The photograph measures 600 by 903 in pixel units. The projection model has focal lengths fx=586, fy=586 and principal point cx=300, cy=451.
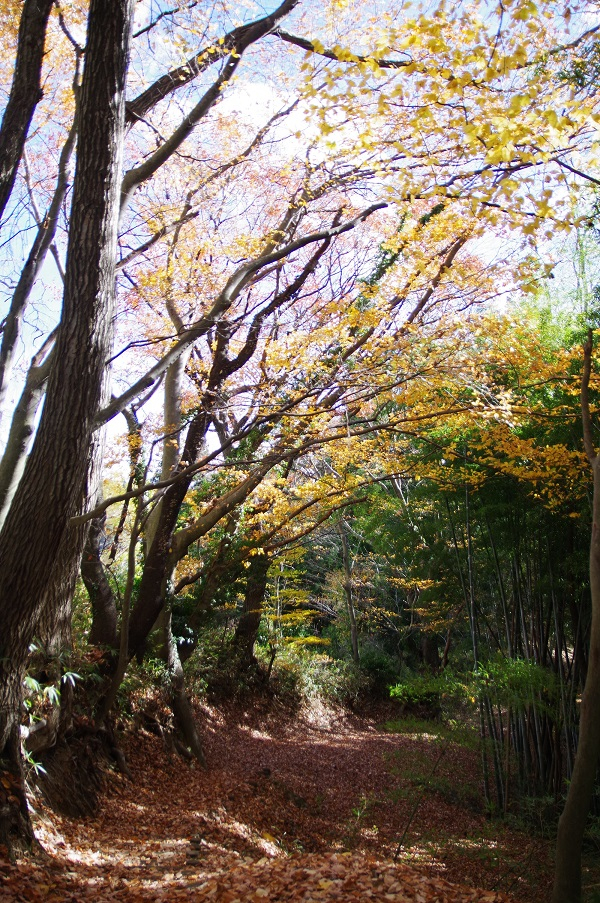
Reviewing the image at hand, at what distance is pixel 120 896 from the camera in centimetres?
294

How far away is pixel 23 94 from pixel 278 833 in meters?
6.07

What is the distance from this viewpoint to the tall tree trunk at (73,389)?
122 inches

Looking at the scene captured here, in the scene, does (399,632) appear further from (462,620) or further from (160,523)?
(160,523)

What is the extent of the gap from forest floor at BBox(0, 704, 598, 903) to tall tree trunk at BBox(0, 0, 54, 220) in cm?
357

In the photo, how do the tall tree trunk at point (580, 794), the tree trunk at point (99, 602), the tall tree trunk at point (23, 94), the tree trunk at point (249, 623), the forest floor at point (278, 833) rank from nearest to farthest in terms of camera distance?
the tall tree trunk at point (580, 794)
the forest floor at point (278, 833)
the tall tree trunk at point (23, 94)
the tree trunk at point (99, 602)
the tree trunk at point (249, 623)

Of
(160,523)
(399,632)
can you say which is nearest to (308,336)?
(160,523)

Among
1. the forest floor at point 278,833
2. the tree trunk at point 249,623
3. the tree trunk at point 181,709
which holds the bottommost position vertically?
the forest floor at point 278,833

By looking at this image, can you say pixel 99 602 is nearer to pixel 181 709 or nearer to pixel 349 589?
pixel 181 709

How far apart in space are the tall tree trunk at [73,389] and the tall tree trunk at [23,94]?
339mm

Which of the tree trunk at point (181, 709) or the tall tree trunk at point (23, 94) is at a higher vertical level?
the tall tree trunk at point (23, 94)

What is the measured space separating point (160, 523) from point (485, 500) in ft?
12.0

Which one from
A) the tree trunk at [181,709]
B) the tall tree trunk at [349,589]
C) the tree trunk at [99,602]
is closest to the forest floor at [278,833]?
the tree trunk at [181,709]

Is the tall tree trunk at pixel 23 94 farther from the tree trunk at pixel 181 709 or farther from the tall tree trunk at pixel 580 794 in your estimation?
the tree trunk at pixel 181 709

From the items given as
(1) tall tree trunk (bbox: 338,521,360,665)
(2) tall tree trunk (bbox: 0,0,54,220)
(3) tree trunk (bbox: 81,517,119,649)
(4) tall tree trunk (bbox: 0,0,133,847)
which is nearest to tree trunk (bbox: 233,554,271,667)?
(1) tall tree trunk (bbox: 338,521,360,665)
